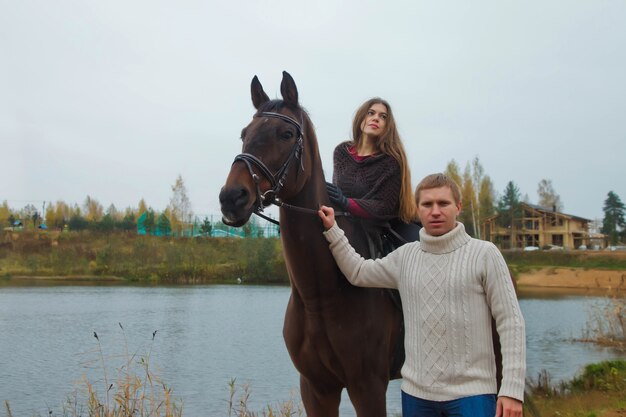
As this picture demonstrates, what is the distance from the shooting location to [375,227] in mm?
4016

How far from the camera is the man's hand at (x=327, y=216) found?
3.49 m

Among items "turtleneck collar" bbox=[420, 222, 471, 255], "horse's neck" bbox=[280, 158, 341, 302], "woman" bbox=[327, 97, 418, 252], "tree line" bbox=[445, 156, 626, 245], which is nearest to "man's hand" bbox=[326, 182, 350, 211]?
"woman" bbox=[327, 97, 418, 252]

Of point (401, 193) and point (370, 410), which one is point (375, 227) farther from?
point (370, 410)

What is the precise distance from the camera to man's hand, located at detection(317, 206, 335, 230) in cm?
349

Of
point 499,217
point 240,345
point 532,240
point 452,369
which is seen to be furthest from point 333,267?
point 532,240

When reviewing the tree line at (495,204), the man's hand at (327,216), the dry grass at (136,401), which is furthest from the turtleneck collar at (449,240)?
the tree line at (495,204)

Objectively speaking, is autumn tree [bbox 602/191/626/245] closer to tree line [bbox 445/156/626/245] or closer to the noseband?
tree line [bbox 445/156/626/245]

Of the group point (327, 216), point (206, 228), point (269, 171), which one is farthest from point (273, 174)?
point (206, 228)

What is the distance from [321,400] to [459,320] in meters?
1.23

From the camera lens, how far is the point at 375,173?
3.99 meters

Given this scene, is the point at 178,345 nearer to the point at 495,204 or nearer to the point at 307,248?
the point at 307,248

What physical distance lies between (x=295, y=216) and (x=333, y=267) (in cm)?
39

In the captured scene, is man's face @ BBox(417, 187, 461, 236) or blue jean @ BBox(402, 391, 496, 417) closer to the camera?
blue jean @ BBox(402, 391, 496, 417)

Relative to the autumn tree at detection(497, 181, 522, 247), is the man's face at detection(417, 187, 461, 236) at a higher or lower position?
lower
